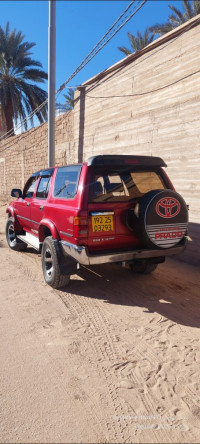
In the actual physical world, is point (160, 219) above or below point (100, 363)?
above

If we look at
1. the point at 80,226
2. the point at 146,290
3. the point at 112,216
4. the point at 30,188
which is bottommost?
the point at 146,290

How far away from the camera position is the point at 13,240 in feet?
22.0

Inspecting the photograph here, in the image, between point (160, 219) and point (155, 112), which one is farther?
point (155, 112)

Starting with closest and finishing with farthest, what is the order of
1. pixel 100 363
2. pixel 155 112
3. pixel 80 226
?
pixel 100 363, pixel 80 226, pixel 155 112

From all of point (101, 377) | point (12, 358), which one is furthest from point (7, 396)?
point (101, 377)

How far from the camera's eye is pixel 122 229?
3830 mm

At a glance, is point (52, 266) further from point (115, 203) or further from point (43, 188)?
point (43, 188)

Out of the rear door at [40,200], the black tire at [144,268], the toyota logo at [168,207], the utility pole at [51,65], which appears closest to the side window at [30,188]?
the rear door at [40,200]

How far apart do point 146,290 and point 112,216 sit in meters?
1.36

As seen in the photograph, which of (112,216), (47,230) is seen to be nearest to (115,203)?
(112,216)

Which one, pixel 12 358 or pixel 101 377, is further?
pixel 12 358

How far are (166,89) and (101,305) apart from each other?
496 centimetres

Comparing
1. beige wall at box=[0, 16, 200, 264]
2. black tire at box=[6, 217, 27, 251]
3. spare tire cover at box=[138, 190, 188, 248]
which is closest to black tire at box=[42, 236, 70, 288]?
spare tire cover at box=[138, 190, 188, 248]

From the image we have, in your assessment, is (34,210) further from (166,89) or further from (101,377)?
(166,89)
